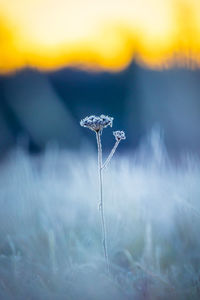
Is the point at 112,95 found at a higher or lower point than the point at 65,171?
higher

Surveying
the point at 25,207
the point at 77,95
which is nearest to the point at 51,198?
the point at 25,207

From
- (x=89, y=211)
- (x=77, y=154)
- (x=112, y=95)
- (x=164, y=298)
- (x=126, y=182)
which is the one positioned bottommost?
(x=164, y=298)

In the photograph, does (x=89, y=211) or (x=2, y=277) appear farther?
(x=89, y=211)

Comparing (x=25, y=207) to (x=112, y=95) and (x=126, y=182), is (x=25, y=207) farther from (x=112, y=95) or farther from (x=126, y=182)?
(x=112, y=95)

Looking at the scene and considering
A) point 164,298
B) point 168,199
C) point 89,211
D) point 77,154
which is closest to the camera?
point 164,298

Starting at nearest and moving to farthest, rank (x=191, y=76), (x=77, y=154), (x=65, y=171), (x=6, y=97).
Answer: (x=65, y=171)
(x=77, y=154)
(x=191, y=76)
(x=6, y=97)

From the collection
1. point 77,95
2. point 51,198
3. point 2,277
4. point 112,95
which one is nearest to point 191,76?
point 112,95
